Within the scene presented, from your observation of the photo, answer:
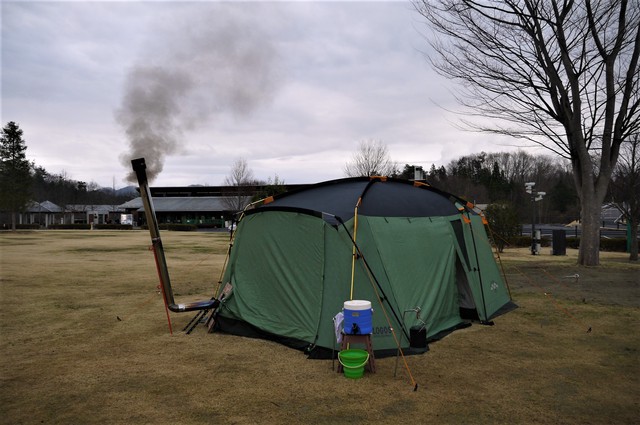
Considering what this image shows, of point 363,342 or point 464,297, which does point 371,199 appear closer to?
point 363,342

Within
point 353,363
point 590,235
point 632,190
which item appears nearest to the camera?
point 353,363

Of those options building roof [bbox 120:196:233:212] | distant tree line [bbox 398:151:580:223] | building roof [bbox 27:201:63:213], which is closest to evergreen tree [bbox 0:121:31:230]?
building roof [bbox 120:196:233:212]

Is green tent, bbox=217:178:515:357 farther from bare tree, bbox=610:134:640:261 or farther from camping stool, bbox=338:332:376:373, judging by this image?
bare tree, bbox=610:134:640:261

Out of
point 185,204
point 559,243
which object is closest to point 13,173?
point 185,204

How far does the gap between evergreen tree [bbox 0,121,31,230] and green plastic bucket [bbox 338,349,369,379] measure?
48150mm

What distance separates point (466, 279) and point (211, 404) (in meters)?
5.20

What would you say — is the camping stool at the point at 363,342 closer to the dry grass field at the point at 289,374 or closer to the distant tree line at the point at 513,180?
the dry grass field at the point at 289,374

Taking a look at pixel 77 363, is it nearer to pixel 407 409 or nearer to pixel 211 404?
pixel 211 404

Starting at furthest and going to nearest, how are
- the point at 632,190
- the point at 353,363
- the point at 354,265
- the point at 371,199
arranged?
the point at 632,190 → the point at 371,199 → the point at 354,265 → the point at 353,363

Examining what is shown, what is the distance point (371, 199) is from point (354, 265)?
4.61ft

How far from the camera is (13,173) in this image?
44719 mm

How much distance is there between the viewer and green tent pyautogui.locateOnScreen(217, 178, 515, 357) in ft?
21.5

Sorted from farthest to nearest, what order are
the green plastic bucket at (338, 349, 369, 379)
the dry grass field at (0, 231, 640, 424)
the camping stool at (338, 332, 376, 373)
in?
the camping stool at (338, 332, 376, 373) < the green plastic bucket at (338, 349, 369, 379) < the dry grass field at (0, 231, 640, 424)

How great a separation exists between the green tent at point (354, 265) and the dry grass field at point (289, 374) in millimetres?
378
